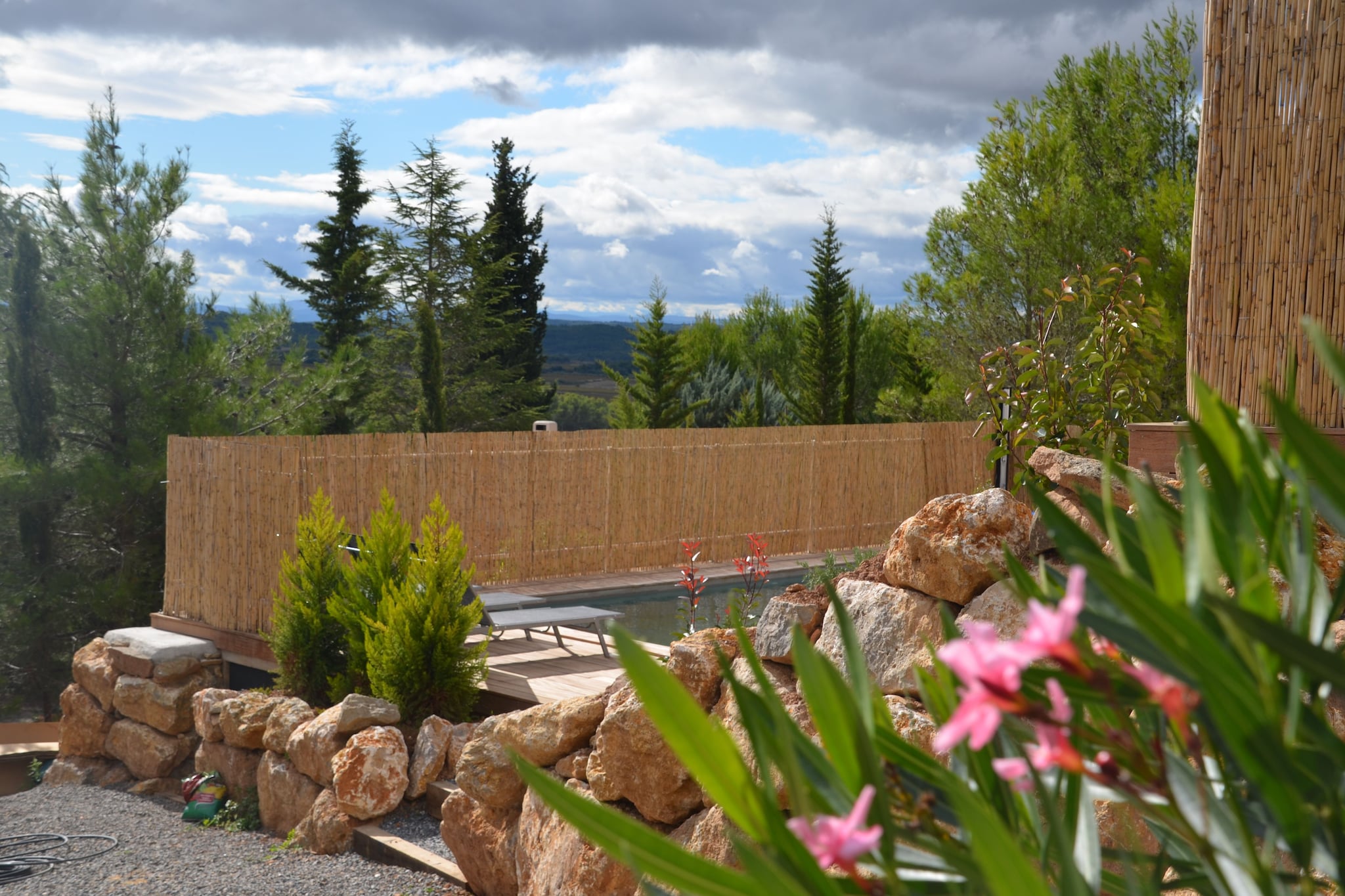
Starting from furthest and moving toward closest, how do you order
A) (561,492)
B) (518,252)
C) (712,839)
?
1. (518,252)
2. (561,492)
3. (712,839)

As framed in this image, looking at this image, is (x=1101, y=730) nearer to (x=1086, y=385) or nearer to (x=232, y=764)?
(x=1086, y=385)

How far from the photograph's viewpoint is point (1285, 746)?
53 cm

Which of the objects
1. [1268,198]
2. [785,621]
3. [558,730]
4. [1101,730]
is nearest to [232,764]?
[558,730]

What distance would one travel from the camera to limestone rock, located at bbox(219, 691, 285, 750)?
229 inches

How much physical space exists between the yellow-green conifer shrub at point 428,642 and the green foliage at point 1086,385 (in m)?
2.87

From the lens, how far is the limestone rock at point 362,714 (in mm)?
A: 5129

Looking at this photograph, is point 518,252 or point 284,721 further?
point 518,252

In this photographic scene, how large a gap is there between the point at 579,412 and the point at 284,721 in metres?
28.7

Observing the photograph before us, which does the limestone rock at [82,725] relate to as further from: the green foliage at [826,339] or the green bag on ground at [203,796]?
the green foliage at [826,339]

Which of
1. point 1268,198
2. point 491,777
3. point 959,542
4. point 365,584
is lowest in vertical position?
point 491,777

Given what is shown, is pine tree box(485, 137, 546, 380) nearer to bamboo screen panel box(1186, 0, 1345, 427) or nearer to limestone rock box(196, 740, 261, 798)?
limestone rock box(196, 740, 261, 798)

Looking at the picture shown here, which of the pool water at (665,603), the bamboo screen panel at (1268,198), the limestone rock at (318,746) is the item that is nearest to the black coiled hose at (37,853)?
the limestone rock at (318,746)

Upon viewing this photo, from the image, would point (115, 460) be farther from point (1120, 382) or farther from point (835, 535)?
point (1120, 382)

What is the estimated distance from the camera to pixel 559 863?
329 cm
